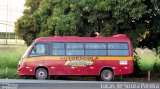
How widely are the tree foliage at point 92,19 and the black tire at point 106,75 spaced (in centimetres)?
231

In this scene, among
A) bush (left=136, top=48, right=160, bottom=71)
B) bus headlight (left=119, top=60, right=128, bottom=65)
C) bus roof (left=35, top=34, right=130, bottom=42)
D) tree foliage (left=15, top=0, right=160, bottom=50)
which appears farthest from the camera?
bush (left=136, top=48, right=160, bottom=71)

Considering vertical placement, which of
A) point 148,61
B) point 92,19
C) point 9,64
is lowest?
point 9,64

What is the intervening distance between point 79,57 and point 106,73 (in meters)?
1.75

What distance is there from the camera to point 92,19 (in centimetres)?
A: 2311

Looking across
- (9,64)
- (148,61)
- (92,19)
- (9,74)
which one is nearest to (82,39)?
(92,19)

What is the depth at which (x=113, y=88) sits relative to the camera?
6.16 metres

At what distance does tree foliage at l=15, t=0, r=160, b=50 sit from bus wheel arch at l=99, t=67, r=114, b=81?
2.20 metres

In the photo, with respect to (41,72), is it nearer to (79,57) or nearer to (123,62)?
(79,57)

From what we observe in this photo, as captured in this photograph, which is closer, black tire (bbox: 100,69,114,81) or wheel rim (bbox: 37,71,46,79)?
wheel rim (bbox: 37,71,46,79)

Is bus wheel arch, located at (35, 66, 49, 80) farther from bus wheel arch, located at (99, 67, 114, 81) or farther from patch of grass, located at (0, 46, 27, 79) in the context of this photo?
bus wheel arch, located at (99, 67, 114, 81)

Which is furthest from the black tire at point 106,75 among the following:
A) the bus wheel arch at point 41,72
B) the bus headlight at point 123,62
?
the bus wheel arch at point 41,72

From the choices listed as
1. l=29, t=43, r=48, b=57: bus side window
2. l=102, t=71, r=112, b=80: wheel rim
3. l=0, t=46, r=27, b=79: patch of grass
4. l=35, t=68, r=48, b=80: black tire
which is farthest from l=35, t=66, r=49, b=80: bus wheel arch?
l=102, t=71, r=112, b=80: wheel rim

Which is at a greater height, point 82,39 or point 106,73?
point 82,39

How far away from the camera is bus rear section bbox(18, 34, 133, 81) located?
2227 cm
